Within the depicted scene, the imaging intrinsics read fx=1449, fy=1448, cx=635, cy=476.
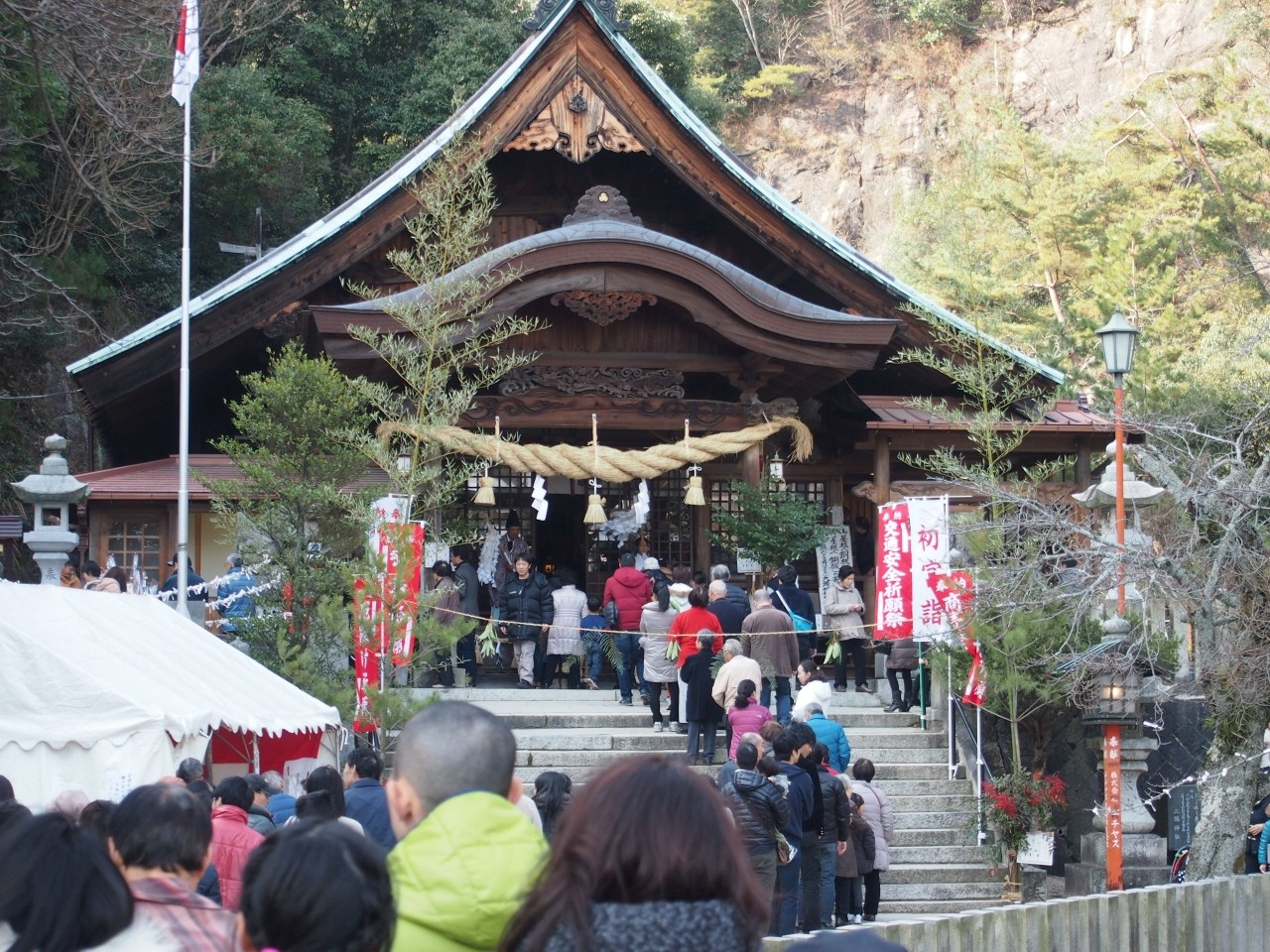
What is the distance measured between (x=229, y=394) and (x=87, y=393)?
2.44m

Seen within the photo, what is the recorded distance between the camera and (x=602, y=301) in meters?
Answer: 15.7

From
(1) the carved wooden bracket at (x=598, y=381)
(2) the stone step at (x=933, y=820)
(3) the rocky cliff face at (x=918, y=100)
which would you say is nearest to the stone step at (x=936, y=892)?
(2) the stone step at (x=933, y=820)

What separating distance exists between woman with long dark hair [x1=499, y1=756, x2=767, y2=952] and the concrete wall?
9.33 ft

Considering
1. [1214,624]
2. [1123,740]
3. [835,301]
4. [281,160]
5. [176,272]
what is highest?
[281,160]

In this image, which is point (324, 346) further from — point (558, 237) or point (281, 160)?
point (281, 160)

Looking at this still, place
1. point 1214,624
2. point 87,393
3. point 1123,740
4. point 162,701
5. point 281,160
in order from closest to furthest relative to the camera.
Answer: point 162,701
point 1214,624
point 1123,740
point 87,393
point 281,160

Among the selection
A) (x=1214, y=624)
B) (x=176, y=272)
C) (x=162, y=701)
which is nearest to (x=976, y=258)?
(x=176, y=272)

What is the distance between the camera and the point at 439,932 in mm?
2756

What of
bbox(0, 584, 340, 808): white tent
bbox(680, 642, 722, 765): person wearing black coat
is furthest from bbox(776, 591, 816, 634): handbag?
bbox(0, 584, 340, 808): white tent

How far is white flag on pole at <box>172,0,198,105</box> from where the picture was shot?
14133 mm

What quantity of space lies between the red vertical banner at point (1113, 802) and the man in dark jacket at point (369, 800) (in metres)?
6.16

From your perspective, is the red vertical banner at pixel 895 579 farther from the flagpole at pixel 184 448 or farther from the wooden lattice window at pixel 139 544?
the wooden lattice window at pixel 139 544

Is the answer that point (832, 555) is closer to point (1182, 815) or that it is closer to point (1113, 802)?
point (1182, 815)

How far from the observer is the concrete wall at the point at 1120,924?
567 centimetres
